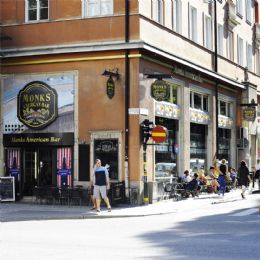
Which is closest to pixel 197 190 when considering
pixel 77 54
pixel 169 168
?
pixel 169 168

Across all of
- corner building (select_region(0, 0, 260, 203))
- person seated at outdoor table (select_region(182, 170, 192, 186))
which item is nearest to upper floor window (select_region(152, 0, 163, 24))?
corner building (select_region(0, 0, 260, 203))

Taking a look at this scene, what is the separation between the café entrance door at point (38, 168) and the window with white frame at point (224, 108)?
38.5 feet

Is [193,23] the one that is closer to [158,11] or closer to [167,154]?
[158,11]

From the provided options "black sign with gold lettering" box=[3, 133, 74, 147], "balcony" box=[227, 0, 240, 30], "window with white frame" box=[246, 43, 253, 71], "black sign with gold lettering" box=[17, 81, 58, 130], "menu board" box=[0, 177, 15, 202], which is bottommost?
"menu board" box=[0, 177, 15, 202]

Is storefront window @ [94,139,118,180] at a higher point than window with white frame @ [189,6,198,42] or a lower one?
lower

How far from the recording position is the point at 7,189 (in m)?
23.8

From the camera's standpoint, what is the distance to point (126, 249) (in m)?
11.5

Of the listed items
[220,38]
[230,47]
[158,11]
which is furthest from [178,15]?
[230,47]

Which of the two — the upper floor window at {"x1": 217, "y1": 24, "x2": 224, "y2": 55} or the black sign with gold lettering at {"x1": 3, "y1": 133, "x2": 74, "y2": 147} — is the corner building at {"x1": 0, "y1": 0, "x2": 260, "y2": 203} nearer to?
the black sign with gold lettering at {"x1": 3, "y1": 133, "x2": 74, "y2": 147}

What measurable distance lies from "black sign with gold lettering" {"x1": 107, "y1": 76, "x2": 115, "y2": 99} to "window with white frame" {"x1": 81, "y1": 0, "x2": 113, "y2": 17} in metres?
2.78

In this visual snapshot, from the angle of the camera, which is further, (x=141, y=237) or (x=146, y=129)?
(x=146, y=129)

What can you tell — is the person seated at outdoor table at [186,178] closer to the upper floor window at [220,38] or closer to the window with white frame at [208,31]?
the window with white frame at [208,31]

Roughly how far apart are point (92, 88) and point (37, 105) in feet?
8.89

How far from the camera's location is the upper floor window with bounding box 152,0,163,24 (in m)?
24.9
